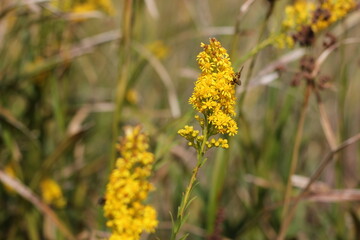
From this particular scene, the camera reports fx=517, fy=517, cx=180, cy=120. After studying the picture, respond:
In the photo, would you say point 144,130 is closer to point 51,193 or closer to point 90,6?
point 51,193

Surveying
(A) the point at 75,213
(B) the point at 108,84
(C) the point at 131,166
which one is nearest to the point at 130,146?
(C) the point at 131,166

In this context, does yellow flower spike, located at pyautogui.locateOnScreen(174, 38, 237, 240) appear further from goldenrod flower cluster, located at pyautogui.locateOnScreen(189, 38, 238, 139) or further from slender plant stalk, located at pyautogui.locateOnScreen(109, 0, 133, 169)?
slender plant stalk, located at pyautogui.locateOnScreen(109, 0, 133, 169)

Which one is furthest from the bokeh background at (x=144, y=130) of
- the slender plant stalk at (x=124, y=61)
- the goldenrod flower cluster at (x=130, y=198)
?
the goldenrod flower cluster at (x=130, y=198)

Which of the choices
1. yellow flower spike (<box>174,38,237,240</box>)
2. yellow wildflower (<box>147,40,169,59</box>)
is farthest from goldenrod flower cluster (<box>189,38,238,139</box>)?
yellow wildflower (<box>147,40,169,59</box>)

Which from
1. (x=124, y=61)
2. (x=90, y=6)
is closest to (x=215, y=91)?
(x=124, y=61)

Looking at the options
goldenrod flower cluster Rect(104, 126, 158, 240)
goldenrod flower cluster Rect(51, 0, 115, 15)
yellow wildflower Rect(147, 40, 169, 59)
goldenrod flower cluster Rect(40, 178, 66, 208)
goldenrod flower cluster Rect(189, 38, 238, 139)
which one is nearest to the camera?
goldenrod flower cluster Rect(189, 38, 238, 139)

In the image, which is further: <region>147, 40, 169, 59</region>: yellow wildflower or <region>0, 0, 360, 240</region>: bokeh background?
<region>147, 40, 169, 59</region>: yellow wildflower

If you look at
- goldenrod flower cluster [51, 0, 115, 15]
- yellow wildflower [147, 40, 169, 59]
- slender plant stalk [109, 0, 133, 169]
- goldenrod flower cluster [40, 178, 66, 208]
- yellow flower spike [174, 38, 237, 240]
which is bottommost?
goldenrod flower cluster [40, 178, 66, 208]

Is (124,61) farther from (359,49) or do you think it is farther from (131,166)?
(359,49)
